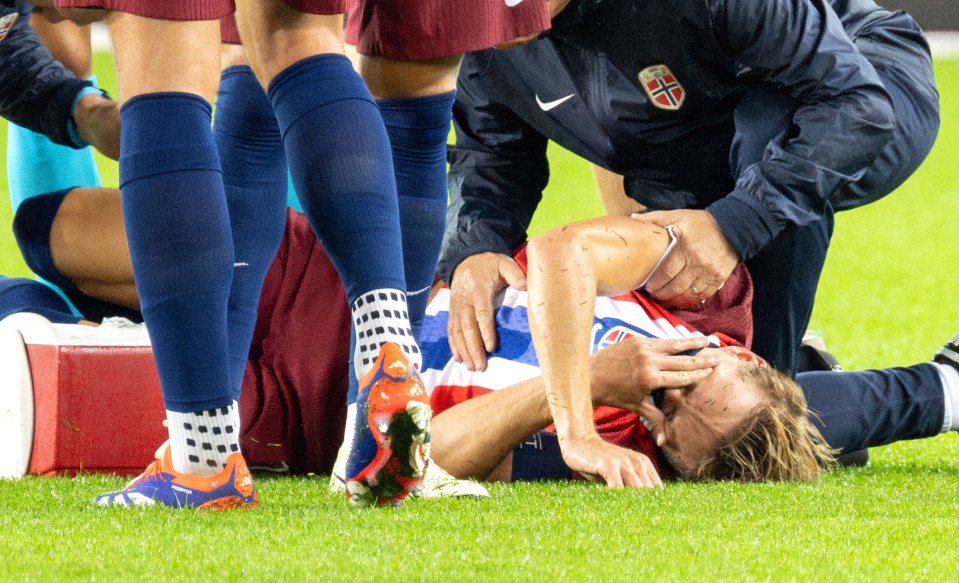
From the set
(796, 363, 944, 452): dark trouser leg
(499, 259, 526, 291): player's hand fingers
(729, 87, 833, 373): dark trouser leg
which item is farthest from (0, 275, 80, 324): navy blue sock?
(796, 363, 944, 452): dark trouser leg

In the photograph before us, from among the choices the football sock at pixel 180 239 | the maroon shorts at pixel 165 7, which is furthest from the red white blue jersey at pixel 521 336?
the maroon shorts at pixel 165 7

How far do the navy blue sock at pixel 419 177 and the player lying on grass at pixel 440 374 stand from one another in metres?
0.29

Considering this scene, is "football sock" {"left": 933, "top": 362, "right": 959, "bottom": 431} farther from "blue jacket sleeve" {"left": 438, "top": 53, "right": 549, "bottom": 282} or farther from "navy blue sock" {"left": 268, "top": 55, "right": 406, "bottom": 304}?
"navy blue sock" {"left": 268, "top": 55, "right": 406, "bottom": 304}

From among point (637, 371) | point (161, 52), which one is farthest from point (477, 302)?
point (161, 52)

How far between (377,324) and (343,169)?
0.17m

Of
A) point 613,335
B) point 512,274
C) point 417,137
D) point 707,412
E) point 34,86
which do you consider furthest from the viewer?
point 34,86

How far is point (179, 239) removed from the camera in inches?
53.4

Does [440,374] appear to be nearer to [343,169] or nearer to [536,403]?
[536,403]

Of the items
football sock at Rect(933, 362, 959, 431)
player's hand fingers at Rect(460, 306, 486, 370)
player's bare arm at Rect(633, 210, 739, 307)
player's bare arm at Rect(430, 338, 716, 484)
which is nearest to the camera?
player's bare arm at Rect(430, 338, 716, 484)

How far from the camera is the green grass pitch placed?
121 cm

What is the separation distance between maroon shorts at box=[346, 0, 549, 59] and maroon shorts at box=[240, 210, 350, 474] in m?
0.64

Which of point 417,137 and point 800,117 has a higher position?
point 417,137

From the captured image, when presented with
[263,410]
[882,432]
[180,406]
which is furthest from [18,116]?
[882,432]

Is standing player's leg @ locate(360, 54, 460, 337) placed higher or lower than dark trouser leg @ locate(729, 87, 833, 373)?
higher
